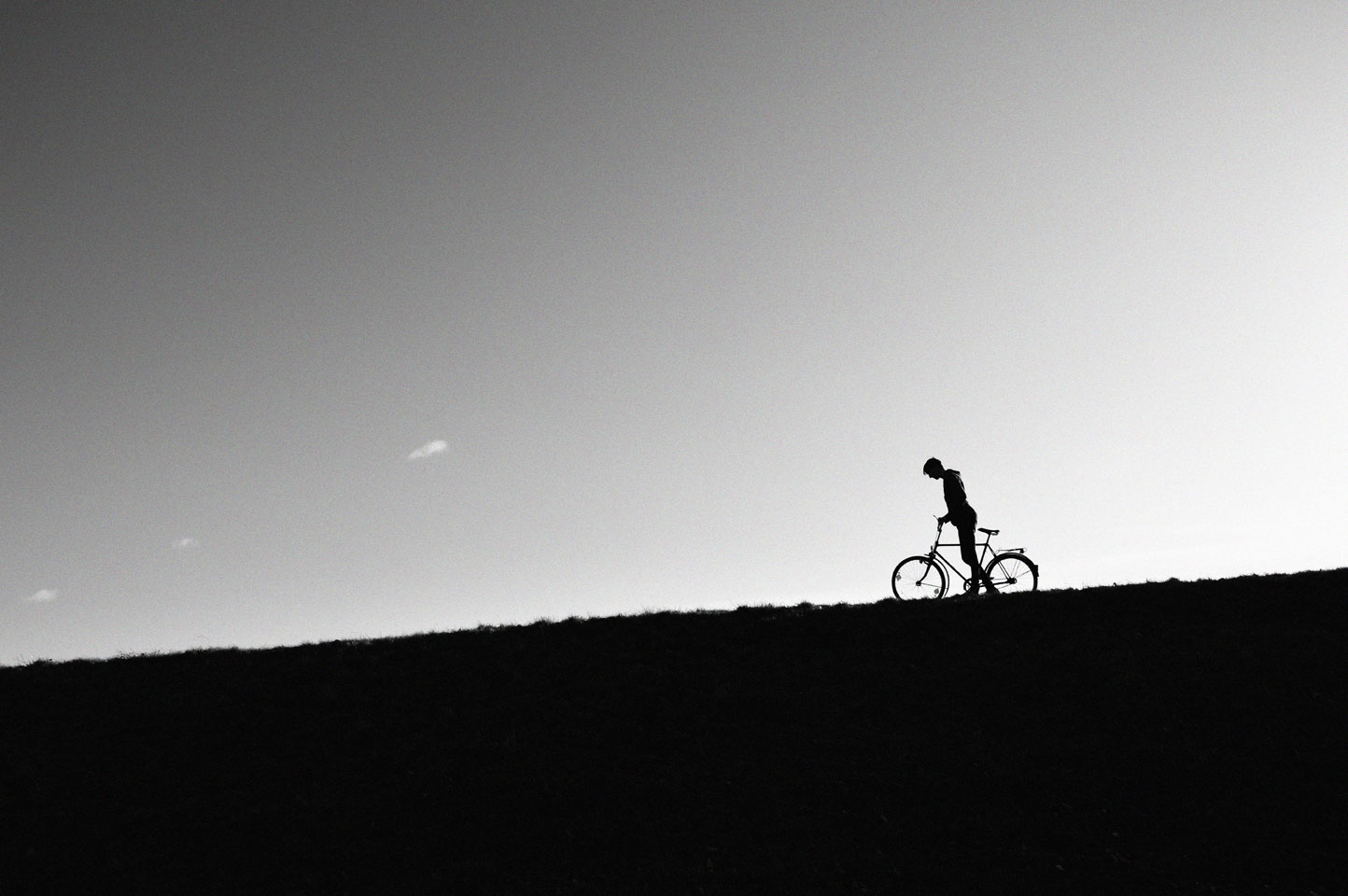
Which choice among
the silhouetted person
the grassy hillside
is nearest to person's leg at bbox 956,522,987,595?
the silhouetted person

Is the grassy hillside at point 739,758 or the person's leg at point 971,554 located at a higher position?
the person's leg at point 971,554

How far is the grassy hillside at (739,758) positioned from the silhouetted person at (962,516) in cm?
139

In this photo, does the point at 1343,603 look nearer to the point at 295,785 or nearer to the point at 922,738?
the point at 922,738

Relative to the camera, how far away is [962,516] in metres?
18.7

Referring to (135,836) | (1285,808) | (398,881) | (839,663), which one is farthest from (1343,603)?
(135,836)

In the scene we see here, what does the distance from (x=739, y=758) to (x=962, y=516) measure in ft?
28.2

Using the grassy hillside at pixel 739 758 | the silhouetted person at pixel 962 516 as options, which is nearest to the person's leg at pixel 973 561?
the silhouetted person at pixel 962 516

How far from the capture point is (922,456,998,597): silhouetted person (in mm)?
A: 18562

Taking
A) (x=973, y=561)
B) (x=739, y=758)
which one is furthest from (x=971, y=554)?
(x=739, y=758)

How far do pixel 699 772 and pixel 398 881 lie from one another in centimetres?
370

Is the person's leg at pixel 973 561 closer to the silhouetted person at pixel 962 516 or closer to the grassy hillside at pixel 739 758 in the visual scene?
the silhouetted person at pixel 962 516

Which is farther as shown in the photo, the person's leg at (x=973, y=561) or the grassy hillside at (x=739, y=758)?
the person's leg at (x=973, y=561)

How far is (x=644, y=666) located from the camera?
50.6 ft

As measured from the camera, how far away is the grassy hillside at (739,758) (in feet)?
32.2
